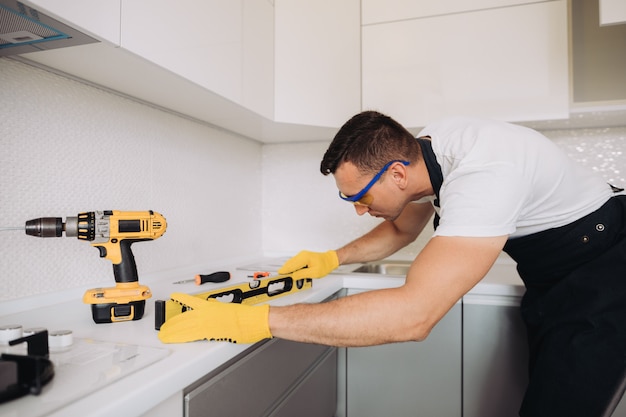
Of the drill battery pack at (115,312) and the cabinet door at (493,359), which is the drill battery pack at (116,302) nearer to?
the drill battery pack at (115,312)

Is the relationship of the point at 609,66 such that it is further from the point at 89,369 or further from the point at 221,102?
the point at 89,369

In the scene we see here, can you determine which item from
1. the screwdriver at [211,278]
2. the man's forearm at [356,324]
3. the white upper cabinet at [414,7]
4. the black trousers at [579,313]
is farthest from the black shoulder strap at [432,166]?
the white upper cabinet at [414,7]

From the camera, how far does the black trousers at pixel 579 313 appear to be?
35.9 inches

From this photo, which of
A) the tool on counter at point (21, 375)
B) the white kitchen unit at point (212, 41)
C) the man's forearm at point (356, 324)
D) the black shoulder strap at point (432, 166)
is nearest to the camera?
the tool on counter at point (21, 375)

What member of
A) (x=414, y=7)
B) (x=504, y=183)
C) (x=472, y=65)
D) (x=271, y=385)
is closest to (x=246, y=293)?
(x=271, y=385)

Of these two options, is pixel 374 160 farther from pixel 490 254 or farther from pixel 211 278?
pixel 211 278

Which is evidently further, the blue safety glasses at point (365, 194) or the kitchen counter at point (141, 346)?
the blue safety glasses at point (365, 194)

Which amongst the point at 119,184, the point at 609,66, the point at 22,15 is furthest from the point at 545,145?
the point at 119,184

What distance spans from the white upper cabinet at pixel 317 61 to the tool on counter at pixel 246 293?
2.29 feet

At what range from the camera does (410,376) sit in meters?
1.45

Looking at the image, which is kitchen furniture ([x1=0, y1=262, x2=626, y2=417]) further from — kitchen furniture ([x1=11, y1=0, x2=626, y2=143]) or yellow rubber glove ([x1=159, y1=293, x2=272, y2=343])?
kitchen furniture ([x1=11, y1=0, x2=626, y2=143])

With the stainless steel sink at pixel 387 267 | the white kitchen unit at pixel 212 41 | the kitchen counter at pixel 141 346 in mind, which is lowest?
the stainless steel sink at pixel 387 267

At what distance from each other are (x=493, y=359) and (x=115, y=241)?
1220mm

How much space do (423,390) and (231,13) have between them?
1.41 metres
